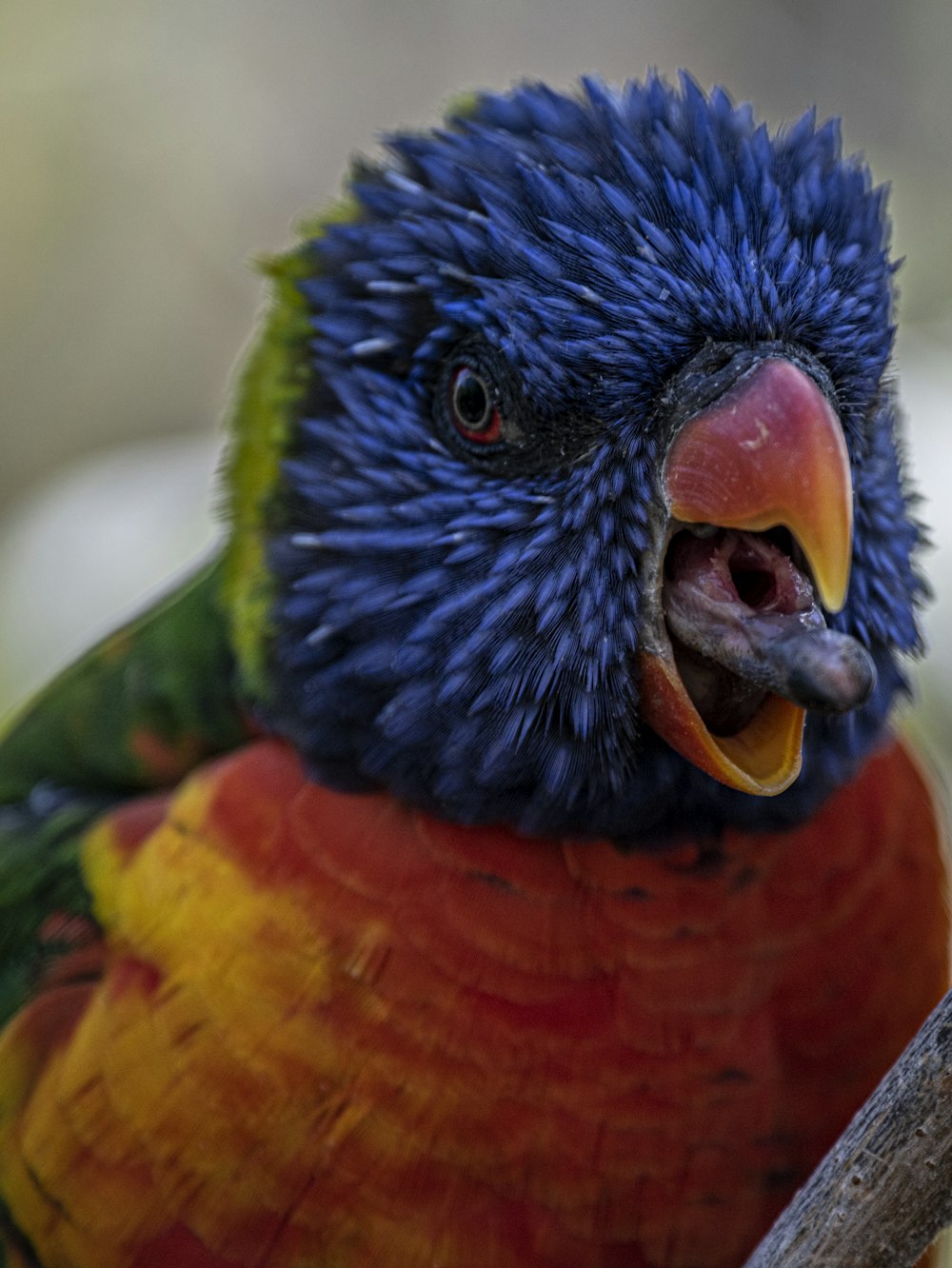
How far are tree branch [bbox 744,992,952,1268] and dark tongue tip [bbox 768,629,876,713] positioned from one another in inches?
12.2

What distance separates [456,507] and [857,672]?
0.59 m

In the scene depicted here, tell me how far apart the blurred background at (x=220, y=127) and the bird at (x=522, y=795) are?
12.0 feet

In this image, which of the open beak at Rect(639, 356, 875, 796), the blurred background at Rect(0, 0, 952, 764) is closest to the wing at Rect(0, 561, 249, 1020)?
the open beak at Rect(639, 356, 875, 796)

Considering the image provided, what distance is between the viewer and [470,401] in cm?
178

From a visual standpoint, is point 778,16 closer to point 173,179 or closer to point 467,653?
point 173,179

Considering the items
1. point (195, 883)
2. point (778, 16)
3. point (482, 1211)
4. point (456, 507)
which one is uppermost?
point (778, 16)

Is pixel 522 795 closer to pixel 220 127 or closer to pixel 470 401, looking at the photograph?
pixel 470 401

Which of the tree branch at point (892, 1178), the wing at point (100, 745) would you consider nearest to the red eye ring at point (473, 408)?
the wing at point (100, 745)

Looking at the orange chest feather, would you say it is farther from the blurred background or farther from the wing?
the blurred background

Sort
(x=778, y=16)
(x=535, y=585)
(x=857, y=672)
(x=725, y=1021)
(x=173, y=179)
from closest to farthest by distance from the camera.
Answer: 1. (x=857, y=672)
2. (x=535, y=585)
3. (x=725, y=1021)
4. (x=778, y=16)
5. (x=173, y=179)

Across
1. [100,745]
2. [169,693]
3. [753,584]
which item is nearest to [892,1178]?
[753,584]

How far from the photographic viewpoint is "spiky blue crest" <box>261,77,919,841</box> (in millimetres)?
1647

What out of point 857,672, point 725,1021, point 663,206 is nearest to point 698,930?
point 725,1021

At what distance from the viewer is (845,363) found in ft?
5.54
